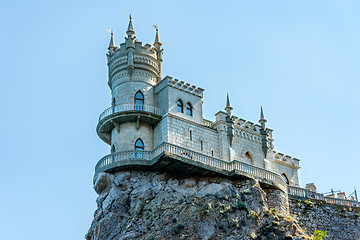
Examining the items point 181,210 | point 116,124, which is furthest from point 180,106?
point 181,210

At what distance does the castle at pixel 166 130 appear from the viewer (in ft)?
151

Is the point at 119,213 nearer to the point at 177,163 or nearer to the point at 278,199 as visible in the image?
the point at 177,163

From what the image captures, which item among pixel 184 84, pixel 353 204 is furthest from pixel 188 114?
pixel 353 204

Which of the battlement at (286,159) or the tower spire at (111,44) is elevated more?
the tower spire at (111,44)

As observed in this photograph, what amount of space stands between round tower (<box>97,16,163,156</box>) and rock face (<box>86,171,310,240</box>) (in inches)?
114

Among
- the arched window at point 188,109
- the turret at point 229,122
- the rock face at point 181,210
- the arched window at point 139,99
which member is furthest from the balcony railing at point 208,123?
the rock face at point 181,210

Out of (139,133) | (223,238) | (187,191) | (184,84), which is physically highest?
(184,84)

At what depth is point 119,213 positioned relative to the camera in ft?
145

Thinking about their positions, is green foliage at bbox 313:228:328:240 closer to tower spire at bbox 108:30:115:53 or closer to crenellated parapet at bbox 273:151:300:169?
crenellated parapet at bbox 273:151:300:169

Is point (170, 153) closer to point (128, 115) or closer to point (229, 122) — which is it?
point (128, 115)

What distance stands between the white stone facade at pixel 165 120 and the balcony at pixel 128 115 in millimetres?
71

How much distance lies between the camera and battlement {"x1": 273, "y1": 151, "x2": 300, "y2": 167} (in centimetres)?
A: 5572

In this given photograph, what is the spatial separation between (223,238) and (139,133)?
31.8ft

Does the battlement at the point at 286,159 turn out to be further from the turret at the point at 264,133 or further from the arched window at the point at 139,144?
the arched window at the point at 139,144
